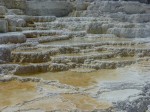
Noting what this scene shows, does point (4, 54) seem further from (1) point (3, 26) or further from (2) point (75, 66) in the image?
(1) point (3, 26)

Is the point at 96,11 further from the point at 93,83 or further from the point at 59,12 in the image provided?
the point at 93,83

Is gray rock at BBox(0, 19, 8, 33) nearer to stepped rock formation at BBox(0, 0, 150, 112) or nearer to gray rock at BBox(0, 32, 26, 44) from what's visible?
stepped rock formation at BBox(0, 0, 150, 112)

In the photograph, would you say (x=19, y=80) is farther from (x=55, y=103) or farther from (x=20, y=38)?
(x=20, y=38)

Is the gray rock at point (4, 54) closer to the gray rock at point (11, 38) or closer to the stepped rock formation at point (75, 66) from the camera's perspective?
the stepped rock formation at point (75, 66)

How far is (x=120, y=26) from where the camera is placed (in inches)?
400

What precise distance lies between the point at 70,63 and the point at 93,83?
1.29 meters

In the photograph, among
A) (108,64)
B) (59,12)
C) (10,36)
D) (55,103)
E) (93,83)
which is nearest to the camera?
(55,103)

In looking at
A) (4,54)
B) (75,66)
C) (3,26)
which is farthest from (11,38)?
(75,66)

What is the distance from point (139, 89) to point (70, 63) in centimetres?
207

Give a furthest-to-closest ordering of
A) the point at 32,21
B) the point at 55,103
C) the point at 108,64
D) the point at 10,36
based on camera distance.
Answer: the point at 32,21, the point at 10,36, the point at 108,64, the point at 55,103

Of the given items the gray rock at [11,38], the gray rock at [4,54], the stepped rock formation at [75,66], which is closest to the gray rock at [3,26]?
A: the stepped rock formation at [75,66]

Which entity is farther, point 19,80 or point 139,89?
point 19,80

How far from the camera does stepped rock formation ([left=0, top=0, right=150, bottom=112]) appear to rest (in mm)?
4359

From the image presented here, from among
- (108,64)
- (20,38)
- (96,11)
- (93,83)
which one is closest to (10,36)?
(20,38)
